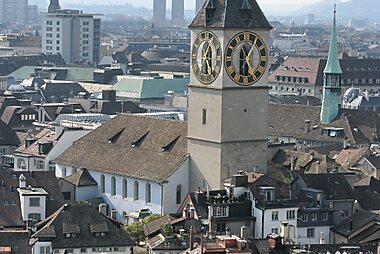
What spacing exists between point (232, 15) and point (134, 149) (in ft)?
40.9

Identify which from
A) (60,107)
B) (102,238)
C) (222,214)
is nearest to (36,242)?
(102,238)

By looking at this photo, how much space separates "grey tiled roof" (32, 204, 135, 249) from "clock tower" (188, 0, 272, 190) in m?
16.6

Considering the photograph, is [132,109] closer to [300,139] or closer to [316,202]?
[300,139]

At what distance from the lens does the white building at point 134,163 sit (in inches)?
3588

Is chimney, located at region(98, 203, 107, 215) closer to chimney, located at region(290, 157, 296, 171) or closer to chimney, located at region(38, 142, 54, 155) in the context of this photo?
chimney, located at region(290, 157, 296, 171)

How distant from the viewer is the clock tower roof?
292 ft

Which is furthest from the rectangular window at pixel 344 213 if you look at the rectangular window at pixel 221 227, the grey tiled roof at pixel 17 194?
the grey tiled roof at pixel 17 194

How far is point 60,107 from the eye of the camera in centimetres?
14450

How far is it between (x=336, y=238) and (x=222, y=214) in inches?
287

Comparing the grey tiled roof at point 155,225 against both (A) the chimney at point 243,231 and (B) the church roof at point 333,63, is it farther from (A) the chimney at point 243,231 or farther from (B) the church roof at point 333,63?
(B) the church roof at point 333,63

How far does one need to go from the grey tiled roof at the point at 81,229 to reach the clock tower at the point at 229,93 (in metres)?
16.6

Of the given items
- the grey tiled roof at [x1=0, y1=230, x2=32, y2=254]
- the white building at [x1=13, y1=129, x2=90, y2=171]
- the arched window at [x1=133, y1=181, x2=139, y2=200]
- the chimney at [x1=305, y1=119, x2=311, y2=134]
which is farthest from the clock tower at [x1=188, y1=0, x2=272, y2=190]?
the chimney at [x1=305, y1=119, x2=311, y2=134]

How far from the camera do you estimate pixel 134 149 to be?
9606 centimetres

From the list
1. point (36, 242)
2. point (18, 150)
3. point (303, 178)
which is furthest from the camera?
point (18, 150)
